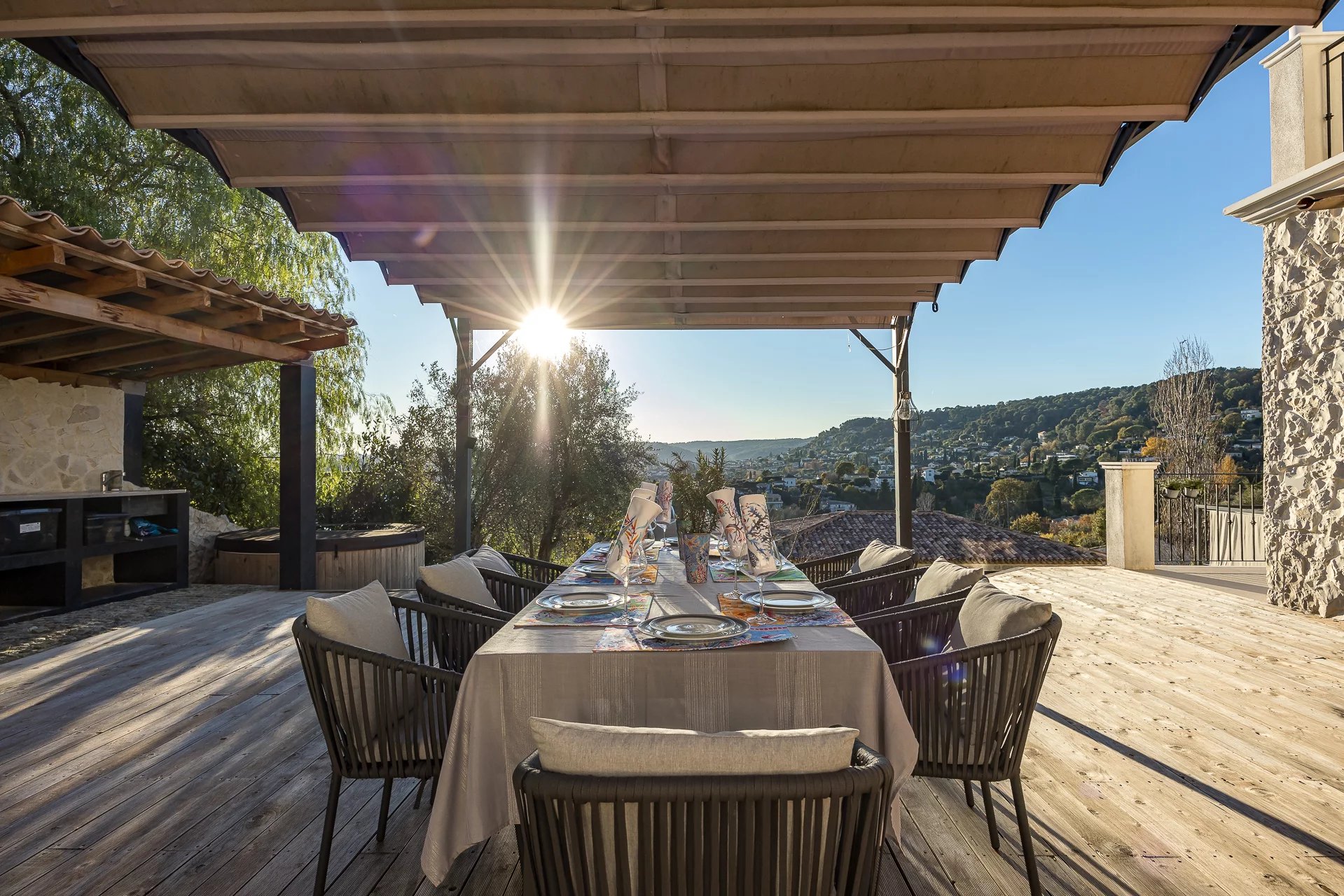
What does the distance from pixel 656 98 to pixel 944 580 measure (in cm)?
208

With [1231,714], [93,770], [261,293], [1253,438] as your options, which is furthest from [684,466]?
[1253,438]

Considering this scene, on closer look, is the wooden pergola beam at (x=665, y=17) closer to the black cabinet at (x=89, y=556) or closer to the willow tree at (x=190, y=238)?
the black cabinet at (x=89, y=556)

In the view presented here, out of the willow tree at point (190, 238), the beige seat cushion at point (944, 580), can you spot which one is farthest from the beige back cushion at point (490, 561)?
the willow tree at point (190, 238)

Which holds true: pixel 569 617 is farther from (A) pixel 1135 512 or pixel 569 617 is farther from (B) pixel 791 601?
(A) pixel 1135 512

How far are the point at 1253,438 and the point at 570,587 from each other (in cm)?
1890

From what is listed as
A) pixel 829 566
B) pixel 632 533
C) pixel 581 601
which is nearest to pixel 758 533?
pixel 632 533

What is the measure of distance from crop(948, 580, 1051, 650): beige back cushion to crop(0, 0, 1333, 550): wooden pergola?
179cm

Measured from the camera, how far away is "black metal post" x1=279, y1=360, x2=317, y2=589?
6.84 m

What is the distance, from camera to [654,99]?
2.91 metres

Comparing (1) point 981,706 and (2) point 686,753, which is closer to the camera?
(2) point 686,753

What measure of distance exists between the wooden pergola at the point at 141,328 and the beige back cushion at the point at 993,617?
4622mm

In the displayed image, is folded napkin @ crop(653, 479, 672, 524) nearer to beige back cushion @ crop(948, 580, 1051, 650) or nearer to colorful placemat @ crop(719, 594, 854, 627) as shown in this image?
colorful placemat @ crop(719, 594, 854, 627)

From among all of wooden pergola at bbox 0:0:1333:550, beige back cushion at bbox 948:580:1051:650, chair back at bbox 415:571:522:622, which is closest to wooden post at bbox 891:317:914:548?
wooden pergola at bbox 0:0:1333:550

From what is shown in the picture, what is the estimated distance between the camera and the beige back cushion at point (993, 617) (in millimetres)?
2029
